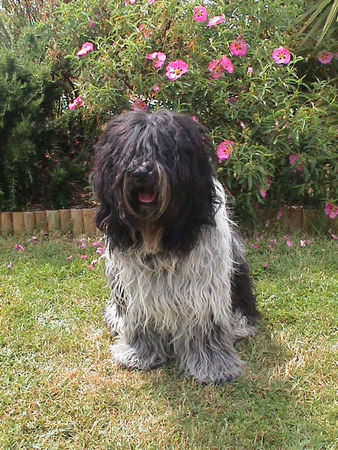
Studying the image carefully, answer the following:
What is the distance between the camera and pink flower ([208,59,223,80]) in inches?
148

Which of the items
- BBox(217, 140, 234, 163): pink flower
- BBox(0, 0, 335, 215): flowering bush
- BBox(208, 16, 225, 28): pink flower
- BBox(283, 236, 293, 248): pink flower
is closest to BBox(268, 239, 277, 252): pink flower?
BBox(283, 236, 293, 248): pink flower

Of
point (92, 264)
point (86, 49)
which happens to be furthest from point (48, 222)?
point (86, 49)

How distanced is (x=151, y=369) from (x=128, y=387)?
0.59 feet

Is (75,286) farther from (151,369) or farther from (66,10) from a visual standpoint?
(66,10)

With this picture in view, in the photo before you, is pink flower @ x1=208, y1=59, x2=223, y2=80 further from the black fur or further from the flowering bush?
the black fur

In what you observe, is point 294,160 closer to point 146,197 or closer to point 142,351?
point 142,351

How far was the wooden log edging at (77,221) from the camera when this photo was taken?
4.29 metres

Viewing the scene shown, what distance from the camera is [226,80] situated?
3881 mm

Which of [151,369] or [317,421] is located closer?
[317,421]

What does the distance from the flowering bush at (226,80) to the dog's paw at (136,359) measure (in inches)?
64.3

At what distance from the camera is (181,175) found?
6.61 ft

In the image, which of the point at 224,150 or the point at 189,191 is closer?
the point at 189,191

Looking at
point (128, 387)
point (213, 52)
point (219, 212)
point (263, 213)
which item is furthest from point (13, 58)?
point (128, 387)

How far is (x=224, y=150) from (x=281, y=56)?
823mm
